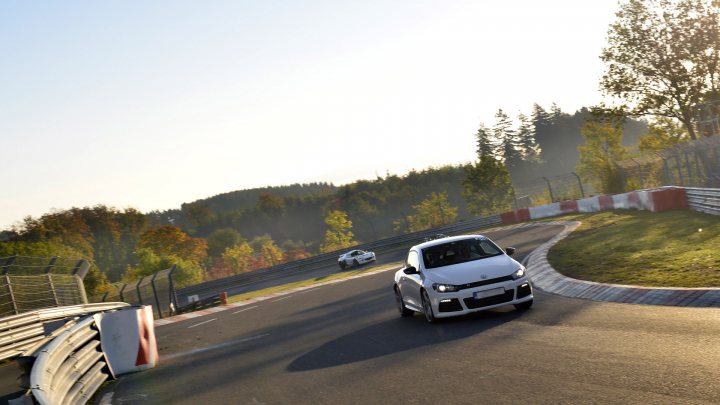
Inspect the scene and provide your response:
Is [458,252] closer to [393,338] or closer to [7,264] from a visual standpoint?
[393,338]

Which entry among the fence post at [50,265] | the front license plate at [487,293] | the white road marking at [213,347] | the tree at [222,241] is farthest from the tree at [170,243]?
the front license plate at [487,293]

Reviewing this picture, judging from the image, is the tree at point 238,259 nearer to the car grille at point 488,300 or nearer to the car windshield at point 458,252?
the car windshield at point 458,252

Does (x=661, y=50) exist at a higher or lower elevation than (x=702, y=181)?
higher

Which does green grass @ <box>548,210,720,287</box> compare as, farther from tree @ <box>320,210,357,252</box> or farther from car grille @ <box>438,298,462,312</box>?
tree @ <box>320,210,357,252</box>

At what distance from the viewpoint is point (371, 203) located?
164 m

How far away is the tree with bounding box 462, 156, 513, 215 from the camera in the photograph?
97500mm

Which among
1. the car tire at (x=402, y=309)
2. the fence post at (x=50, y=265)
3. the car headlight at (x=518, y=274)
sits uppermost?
the fence post at (x=50, y=265)

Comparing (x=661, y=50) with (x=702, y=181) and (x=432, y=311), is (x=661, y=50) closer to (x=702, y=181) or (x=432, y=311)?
(x=702, y=181)

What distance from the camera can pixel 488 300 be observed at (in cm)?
1249

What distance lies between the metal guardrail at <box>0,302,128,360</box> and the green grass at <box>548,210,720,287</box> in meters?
11.8

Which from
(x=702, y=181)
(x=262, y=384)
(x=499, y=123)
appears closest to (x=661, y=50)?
(x=702, y=181)

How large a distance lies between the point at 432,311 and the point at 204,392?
13.7ft

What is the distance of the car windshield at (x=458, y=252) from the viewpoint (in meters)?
13.8

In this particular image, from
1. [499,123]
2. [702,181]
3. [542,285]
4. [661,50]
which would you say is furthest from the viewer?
[499,123]
